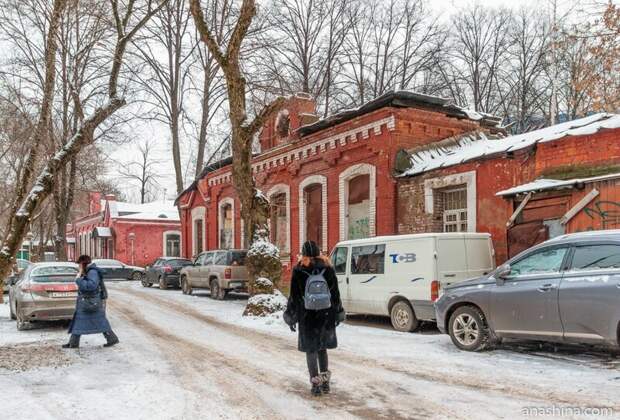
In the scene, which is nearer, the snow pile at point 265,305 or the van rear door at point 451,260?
the van rear door at point 451,260

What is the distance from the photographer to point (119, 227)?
43.3m

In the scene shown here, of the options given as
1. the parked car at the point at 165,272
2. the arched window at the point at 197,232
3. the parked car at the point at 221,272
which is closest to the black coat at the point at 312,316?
the parked car at the point at 221,272

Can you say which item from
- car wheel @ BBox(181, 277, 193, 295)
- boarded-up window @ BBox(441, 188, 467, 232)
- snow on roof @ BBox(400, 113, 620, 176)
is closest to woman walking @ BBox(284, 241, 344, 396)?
snow on roof @ BBox(400, 113, 620, 176)

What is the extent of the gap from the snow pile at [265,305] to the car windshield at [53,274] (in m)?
4.10

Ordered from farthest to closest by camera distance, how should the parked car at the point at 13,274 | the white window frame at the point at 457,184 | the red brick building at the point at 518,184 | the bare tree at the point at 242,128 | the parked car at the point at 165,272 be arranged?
1. the parked car at the point at 165,272
2. the parked car at the point at 13,274
3. the white window frame at the point at 457,184
4. the bare tree at the point at 242,128
5. the red brick building at the point at 518,184

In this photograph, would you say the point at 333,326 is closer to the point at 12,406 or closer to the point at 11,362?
the point at 12,406

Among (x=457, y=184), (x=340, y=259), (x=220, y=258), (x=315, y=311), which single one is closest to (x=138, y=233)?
(x=220, y=258)

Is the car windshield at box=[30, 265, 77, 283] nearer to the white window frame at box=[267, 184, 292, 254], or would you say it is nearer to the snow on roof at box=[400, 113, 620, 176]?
the snow on roof at box=[400, 113, 620, 176]

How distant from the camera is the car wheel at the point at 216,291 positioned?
18688 millimetres

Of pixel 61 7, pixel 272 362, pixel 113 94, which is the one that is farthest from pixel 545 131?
pixel 61 7

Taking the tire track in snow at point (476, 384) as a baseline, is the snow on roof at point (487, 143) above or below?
above

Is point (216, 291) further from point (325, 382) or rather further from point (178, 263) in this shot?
point (325, 382)

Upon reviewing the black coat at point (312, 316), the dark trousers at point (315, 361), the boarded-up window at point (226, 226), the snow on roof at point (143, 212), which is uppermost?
the snow on roof at point (143, 212)

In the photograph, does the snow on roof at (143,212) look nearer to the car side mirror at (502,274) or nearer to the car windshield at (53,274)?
the car windshield at (53,274)
